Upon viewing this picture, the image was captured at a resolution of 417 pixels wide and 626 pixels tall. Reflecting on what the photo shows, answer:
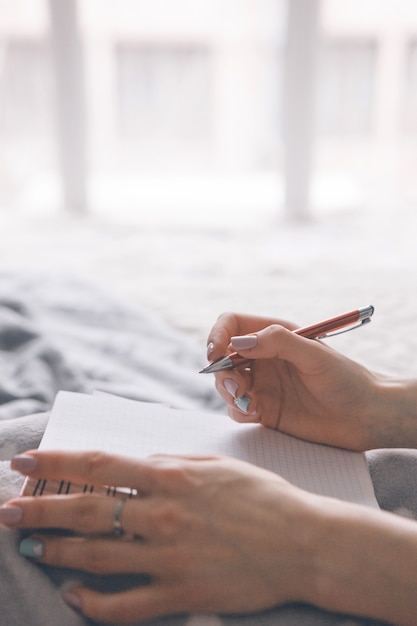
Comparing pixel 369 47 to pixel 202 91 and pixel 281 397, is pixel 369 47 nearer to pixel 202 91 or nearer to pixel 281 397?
pixel 202 91

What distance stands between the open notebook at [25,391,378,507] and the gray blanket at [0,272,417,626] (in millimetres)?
28

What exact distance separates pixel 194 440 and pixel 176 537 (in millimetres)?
190

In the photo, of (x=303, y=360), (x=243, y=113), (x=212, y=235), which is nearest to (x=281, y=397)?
(x=303, y=360)

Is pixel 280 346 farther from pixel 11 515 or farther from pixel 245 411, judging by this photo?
pixel 11 515

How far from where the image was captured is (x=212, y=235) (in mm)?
1723

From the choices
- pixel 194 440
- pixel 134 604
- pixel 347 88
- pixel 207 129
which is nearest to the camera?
pixel 134 604

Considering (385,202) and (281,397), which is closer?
(281,397)

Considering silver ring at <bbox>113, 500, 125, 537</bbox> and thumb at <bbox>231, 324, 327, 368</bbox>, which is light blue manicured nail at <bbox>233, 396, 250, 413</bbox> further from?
silver ring at <bbox>113, 500, 125, 537</bbox>

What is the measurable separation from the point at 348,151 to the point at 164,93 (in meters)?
0.70

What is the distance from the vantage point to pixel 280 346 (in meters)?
0.70

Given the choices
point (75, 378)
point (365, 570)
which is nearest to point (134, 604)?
point (365, 570)

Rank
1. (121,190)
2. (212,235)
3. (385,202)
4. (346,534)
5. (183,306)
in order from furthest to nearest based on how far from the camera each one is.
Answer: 1. (121,190)
2. (385,202)
3. (212,235)
4. (183,306)
5. (346,534)

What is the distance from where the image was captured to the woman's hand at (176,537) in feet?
1.57

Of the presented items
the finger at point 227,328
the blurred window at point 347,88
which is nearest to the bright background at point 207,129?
the blurred window at point 347,88
